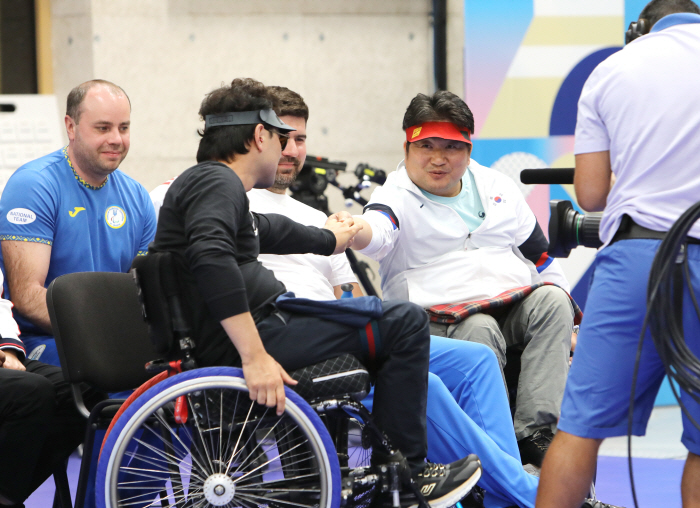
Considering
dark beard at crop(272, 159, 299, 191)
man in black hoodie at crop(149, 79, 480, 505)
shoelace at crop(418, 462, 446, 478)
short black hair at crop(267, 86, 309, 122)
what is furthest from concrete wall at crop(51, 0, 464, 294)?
shoelace at crop(418, 462, 446, 478)

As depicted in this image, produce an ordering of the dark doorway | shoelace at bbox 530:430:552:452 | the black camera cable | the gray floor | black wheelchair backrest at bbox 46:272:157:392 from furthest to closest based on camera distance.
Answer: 1. the dark doorway
2. the gray floor
3. shoelace at bbox 530:430:552:452
4. black wheelchair backrest at bbox 46:272:157:392
5. the black camera cable

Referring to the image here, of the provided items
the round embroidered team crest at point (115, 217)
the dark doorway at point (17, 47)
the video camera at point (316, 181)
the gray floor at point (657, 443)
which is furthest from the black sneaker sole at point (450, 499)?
the dark doorway at point (17, 47)

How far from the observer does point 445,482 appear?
1.87 m

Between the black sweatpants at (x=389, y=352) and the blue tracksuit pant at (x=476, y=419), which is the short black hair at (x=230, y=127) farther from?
the blue tracksuit pant at (x=476, y=419)

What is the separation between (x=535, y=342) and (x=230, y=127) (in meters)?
1.11

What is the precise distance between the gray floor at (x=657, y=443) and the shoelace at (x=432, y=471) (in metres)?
1.89

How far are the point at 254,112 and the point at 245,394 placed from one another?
0.70 meters

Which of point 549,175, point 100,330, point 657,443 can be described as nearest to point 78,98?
point 100,330

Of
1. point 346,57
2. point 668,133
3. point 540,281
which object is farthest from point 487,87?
point 668,133

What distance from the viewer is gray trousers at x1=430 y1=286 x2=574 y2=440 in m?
2.37

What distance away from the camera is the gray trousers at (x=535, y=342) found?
237 centimetres

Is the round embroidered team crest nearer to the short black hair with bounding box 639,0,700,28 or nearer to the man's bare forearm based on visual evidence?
the man's bare forearm

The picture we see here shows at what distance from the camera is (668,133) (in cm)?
163

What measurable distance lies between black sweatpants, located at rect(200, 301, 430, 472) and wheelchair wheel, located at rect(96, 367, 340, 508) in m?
0.12
